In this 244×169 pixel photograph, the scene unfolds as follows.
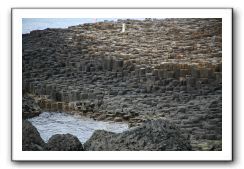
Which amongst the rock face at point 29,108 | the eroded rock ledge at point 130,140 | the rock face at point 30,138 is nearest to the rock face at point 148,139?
the eroded rock ledge at point 130,140

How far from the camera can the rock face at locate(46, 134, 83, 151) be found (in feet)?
16.3

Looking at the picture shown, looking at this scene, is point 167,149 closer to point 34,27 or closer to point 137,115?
point 137,115

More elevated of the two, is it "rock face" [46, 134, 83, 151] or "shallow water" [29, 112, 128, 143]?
"shallow water" [29, 112, 128, 143]

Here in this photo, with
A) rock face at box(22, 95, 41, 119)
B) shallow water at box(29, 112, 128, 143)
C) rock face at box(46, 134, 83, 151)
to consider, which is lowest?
rock face at box(46, 134, 83, 151)

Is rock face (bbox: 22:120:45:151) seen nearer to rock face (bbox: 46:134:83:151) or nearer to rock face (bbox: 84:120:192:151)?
rock face (bbox: 46:134:83:151)

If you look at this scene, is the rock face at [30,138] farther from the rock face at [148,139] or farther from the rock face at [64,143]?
the rock face at [148,139]

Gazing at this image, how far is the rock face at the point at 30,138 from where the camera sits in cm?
500

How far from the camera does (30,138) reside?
5.01 m

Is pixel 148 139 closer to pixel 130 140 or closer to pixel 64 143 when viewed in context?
pixel 130 140

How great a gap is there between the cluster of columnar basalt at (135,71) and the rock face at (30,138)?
0.19m

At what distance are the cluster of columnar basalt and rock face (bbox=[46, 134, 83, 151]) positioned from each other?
204 mm

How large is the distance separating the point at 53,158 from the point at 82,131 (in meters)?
0.30

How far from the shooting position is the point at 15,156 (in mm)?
5008

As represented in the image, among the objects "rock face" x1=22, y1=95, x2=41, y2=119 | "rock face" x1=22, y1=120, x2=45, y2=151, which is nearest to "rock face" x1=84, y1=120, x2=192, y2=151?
"rock face" x1=22, y1=120, x2=45, y2=151
